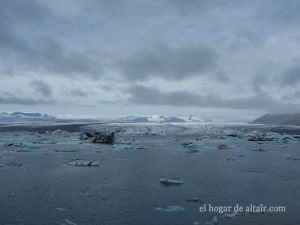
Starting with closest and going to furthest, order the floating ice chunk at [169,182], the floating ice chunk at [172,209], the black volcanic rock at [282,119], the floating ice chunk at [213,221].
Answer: the floating ice chunk at [213,221], the floating ice chunk at [172,209], the floating ice chunk at [169,182], the black volcanic rock at [282,119]

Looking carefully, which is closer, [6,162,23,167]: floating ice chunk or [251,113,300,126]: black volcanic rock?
[6,162,23,167]: floating ice chunk

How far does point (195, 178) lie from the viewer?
16.6 meters

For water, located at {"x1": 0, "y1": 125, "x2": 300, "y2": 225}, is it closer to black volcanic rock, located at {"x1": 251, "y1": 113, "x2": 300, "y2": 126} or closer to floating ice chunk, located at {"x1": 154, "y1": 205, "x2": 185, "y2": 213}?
floating ice chunk, located at {"x1": 154, "y1": 205, "x2": 185, "y2": 213}

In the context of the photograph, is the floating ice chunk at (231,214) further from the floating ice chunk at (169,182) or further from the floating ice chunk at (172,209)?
the floating ice chunk at (169,182)

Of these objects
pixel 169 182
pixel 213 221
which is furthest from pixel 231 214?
pixel 169 182

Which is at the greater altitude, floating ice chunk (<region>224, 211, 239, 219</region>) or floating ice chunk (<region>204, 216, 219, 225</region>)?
floating ice chunk (<region>224, 211, 239, 219</region>)

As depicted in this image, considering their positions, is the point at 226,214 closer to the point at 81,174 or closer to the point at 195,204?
the point at 195,204

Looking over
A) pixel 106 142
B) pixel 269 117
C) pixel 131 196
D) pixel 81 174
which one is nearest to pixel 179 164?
pixel 81 174

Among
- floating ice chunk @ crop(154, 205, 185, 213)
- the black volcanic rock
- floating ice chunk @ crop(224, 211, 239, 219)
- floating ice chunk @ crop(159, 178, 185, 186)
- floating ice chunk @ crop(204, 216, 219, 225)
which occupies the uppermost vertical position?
the black volcanic rock

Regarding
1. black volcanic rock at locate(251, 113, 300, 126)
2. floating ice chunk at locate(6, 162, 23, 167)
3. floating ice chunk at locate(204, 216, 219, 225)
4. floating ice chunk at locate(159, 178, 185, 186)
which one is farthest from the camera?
black volcanic rock at locate(251, 113, 300, 126)

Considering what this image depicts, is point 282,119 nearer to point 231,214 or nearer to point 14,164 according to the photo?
point 14,164

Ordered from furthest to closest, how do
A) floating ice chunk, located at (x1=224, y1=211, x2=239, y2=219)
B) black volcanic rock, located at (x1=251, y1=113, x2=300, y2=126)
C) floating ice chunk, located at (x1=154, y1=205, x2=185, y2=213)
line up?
1. black volcanic rock, located at (x1=251, y1=113, x2=300, y2=126)
2. floating ice chunk, located at (x1=154, y1=205, x2=185, y2=213)
3. floating ice chunk, located at (x1=224, y1=211, x2=239, y2=219)

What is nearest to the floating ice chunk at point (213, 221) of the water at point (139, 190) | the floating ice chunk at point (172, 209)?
the water at point (139, 190)

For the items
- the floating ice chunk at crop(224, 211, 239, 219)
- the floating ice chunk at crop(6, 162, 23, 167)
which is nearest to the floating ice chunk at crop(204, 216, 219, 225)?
the floating ice chunk at crop(224, 211, 239, 219)
